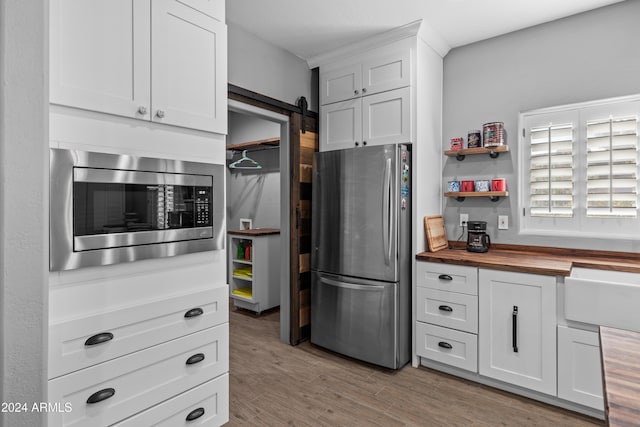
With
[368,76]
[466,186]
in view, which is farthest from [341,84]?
[466,186]

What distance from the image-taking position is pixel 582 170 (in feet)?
8.44

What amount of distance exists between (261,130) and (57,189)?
11.7 ft

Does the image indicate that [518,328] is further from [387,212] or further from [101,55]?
[101,55]

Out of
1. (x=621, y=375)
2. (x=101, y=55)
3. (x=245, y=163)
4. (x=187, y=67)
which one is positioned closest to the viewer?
(x=621, y=375)

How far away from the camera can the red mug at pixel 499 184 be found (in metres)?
2.80

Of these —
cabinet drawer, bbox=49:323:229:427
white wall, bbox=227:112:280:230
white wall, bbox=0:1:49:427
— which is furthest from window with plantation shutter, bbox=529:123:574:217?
white wall, bbox=0:1:49:427

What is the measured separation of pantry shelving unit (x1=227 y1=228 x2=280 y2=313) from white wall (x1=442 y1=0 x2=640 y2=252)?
80.2 inches

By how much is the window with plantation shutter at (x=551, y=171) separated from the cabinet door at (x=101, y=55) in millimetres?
2690

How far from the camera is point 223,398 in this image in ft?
6.28

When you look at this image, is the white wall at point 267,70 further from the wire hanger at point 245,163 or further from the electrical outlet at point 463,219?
the electrical outlet at point 463,219

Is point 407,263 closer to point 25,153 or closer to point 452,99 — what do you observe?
point 452,99

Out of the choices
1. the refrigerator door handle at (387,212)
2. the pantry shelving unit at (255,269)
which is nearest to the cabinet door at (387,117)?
the refrigerator door handle at (387,212)

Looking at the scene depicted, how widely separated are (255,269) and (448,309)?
7.19 ft

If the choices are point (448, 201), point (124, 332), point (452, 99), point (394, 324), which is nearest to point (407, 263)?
point (394, 324)
